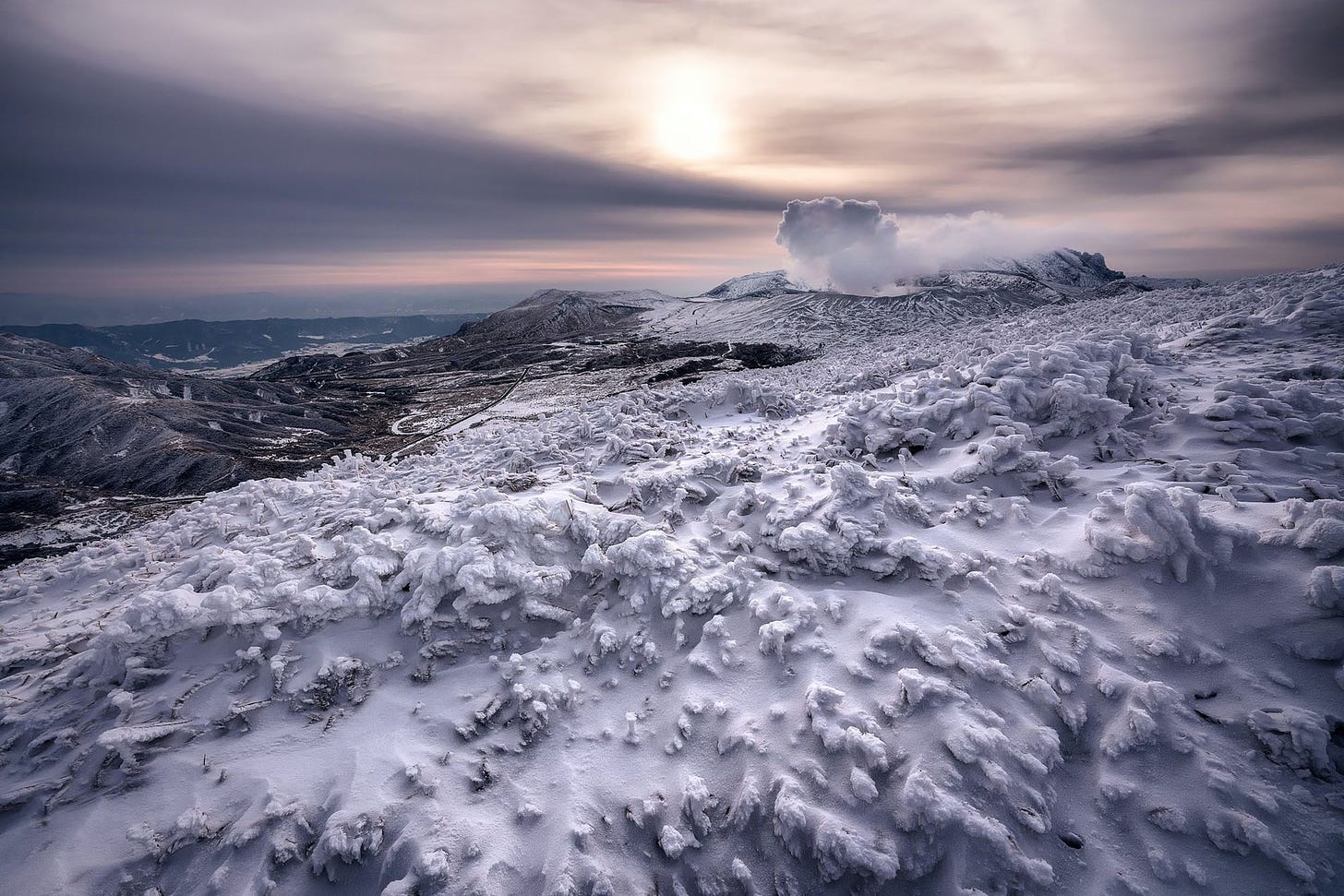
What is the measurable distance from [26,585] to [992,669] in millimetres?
20157

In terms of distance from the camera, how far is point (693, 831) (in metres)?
5.64

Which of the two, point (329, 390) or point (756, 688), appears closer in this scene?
point (756, 688)

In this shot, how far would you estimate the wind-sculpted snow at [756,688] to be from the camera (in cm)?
511

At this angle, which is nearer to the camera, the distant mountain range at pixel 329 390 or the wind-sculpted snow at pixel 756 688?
the wind-sculpted snow at pixel 756 688

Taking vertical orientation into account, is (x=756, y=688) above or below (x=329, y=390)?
above

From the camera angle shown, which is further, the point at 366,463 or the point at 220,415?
the point at 220,415

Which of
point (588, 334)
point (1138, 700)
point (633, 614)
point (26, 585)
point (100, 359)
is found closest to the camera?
point (1138, 700)

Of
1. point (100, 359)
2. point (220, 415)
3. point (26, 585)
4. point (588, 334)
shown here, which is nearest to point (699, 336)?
point (588, 334)

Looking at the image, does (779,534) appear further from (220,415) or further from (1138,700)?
(220,415)

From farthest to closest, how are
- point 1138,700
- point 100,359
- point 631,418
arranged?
point 100,359 < point 631,418 < point 1138,700

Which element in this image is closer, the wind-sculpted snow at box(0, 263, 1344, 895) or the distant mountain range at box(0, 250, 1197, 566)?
the wind-sculpted snow at box(0, 263, 1344, 895)

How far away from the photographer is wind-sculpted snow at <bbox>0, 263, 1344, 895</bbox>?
5.11 meters

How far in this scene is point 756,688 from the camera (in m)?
6.72

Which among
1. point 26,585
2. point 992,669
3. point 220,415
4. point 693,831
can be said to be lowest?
point 220,415
